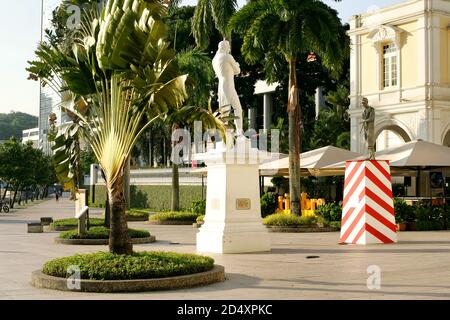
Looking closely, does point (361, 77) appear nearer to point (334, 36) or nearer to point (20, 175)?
point (334, 36)

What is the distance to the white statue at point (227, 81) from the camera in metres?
15.8

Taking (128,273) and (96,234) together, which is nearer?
(128,273)

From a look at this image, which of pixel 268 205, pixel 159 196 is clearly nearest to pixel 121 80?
pixel 268 205

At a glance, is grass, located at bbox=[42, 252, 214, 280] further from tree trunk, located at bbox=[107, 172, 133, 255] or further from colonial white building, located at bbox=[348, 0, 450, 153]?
colonial white building, located at bbox=[348, 0, 450, 153]

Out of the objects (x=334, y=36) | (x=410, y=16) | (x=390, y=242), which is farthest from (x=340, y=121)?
(x=390, y=242)

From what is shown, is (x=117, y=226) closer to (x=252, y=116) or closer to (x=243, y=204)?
(x=243, y=204)

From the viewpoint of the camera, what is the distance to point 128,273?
9578mm

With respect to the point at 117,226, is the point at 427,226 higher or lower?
lower

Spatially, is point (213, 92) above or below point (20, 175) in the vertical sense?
above

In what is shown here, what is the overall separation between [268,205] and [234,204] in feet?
44.5

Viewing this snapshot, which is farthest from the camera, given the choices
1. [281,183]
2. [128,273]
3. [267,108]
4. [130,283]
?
[267,108]

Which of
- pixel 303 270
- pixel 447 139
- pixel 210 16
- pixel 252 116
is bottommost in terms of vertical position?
pixel 303 270
